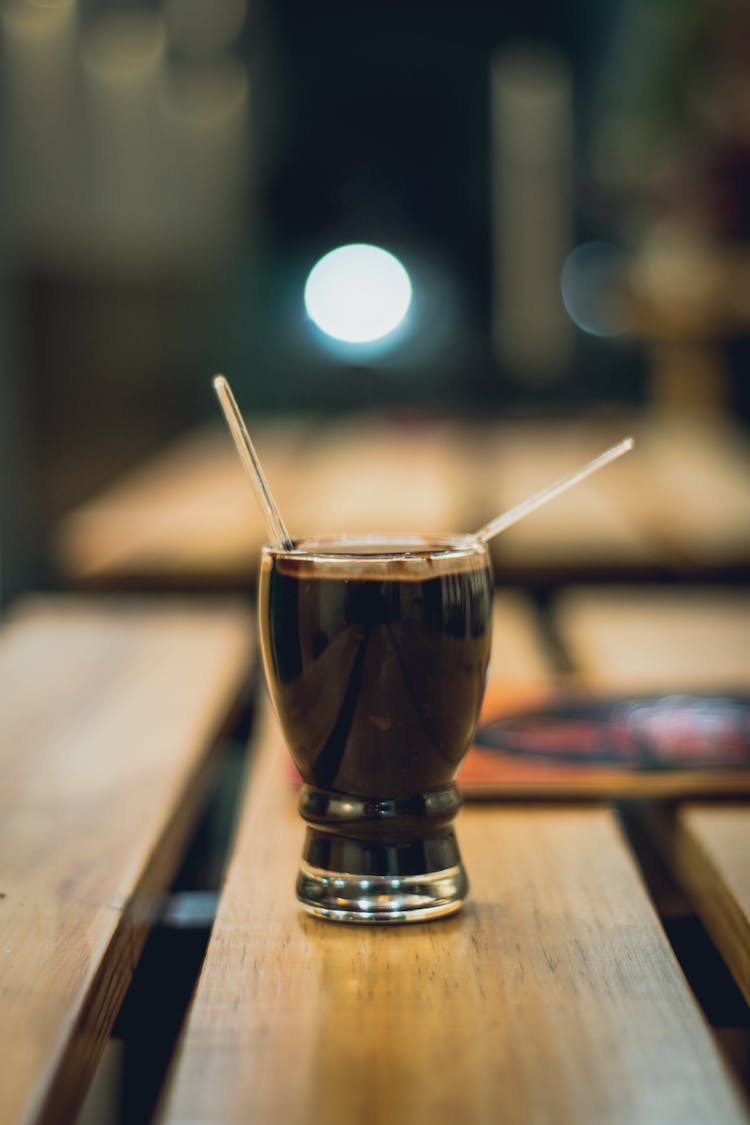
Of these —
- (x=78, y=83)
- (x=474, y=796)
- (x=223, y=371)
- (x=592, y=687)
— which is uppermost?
(x=78, y=83)

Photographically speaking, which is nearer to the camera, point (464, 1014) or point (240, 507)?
point (464, 1014)

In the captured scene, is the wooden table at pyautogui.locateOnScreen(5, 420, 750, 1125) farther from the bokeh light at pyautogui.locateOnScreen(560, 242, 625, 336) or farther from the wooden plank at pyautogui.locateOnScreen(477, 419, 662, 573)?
the bokeh light at pyautogui.locateOnScreen(560, 242, 625, 336)

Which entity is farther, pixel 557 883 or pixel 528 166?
pixel 528 166

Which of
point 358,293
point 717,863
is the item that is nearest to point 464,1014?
point 717,863

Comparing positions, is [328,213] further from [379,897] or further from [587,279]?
[379,897]

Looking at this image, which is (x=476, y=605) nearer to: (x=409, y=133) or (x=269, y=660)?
(x=269, y=660)

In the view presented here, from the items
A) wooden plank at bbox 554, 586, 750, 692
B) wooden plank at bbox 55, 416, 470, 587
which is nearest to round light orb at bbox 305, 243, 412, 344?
wooden plank at bbox 55, 416, 470, 587

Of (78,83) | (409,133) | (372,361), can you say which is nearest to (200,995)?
(78,83)

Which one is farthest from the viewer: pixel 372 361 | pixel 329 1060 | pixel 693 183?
pixel 372 361
